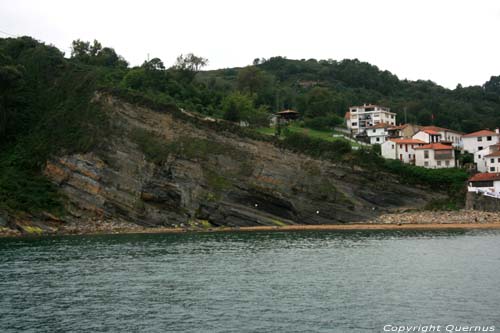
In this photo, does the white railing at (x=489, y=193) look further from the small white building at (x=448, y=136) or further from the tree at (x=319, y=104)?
the tree at (x=319, y=104)

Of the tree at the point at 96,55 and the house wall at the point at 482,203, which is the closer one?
the house wall at the point at 482,203

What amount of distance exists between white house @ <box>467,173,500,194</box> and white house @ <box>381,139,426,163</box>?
10793mm

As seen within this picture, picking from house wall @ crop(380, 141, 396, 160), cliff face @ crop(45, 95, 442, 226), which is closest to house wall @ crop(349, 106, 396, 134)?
house wall @ crop(380, 141, 396, 160)

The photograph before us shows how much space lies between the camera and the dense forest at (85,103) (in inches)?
2645

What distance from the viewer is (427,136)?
82.9 metres

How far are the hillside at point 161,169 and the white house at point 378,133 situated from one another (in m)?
17.6

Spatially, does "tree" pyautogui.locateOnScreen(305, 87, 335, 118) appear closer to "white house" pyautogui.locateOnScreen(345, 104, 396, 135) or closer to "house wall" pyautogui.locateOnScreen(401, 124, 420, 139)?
"white house" pyautogui.locateOnScreen(345, 104, 396, 135)

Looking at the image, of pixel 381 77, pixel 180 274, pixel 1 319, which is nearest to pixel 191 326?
pixel 1 319

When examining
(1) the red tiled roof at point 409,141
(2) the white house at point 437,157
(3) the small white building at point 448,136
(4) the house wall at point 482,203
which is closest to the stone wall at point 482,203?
(4) the house wall at point 482,203

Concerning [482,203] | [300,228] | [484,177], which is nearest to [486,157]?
[484,177]

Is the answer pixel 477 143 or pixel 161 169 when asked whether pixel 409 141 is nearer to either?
pixel 477 143

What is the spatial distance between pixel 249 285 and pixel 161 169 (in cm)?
3964

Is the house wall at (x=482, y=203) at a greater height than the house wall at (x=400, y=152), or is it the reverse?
the house wall at (x=400, y=152)

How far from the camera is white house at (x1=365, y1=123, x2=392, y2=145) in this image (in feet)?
291
